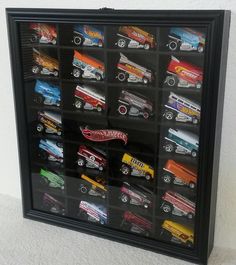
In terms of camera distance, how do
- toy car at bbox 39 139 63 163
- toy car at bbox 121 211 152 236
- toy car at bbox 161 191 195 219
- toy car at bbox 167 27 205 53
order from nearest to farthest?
toy car at bbox 167 27 205 53
toy car at bbox 161 191 195 219
toy car at bbox 121 211 152 236
toy car at bbox 39 139 63 163

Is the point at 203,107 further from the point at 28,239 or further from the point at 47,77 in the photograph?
the point at 28,239

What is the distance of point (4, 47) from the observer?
6.66ft

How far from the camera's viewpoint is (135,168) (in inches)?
70.0

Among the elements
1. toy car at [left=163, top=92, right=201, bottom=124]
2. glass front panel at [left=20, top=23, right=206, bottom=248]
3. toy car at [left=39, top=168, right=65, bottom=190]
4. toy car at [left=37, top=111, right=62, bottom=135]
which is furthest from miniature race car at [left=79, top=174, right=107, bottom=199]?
toy car at [left=163, top=92, right=201, bottom=124]

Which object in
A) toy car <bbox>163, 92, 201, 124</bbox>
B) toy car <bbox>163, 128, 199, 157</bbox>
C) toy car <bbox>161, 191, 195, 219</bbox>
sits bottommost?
toy car <bbox>161, 191, 195, 219</bbox>

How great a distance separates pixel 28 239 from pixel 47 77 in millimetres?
750

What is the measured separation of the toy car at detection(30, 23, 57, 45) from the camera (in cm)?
176

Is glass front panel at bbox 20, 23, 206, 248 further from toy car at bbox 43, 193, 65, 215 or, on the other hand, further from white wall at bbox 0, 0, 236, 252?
white wall at bbox 0, 0, 236, 252

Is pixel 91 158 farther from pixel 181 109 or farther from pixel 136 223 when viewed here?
pixel 181 109

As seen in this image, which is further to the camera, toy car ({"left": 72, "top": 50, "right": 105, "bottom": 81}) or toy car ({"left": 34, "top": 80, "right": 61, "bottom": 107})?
toy car ({"left": 34, "top": 80, "right": 61, "bottom": 107})

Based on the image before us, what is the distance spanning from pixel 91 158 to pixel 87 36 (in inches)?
21.6

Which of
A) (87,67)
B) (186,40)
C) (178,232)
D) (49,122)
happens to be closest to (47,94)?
(49,122)

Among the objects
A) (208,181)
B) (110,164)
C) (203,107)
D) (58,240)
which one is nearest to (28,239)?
(58,240)

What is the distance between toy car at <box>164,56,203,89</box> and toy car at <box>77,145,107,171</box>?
1.55ft
